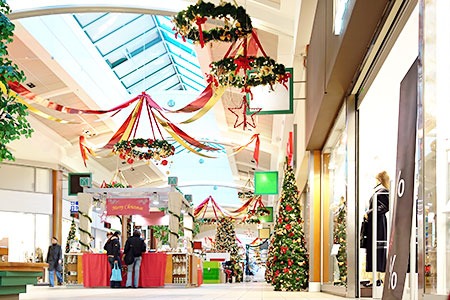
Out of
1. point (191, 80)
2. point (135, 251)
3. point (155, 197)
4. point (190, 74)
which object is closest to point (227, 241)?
point (191, 80)

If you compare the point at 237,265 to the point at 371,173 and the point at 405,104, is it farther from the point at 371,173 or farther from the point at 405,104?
the point at 405,104

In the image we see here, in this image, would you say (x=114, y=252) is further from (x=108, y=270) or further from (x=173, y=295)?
(x=173, y=295)

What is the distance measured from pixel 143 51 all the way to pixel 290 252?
9.41 metres

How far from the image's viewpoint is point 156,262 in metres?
16.0

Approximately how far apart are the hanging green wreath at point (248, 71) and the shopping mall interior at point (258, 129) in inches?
0.9

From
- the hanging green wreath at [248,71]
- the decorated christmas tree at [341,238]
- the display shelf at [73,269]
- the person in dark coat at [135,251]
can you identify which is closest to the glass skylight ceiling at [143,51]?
the person in dark coat at [135,251]

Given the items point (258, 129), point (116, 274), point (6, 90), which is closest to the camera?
point (6, 90)

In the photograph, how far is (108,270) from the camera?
16109 millimetres

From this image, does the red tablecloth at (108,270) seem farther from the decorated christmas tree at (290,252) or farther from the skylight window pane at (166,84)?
the skylight window pane at (166,84)

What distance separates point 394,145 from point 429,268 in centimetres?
443

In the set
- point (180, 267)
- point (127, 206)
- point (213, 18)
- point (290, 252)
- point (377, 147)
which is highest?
point (213, 18)

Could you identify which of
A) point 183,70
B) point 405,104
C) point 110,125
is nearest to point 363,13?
point 405,104

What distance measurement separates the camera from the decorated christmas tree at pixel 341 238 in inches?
332

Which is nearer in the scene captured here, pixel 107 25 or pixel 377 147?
pixel 377 147
